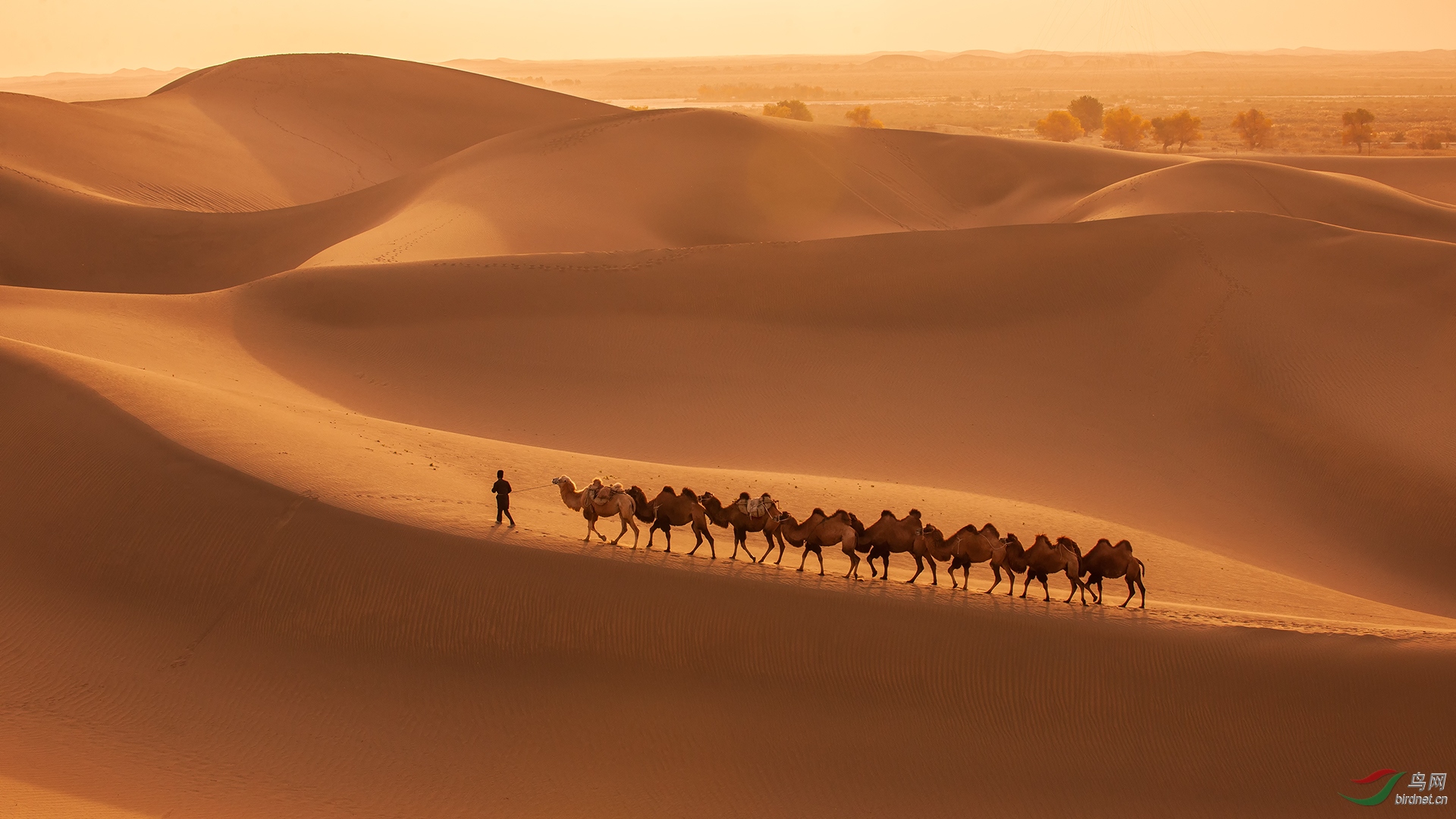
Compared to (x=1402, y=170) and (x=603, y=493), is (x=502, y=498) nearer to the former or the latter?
(x=603, y=493)

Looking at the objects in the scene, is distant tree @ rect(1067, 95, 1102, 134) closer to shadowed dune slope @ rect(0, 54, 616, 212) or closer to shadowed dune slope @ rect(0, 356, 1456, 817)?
shadowed dune slope @ rect(0, 54, 616, 212)

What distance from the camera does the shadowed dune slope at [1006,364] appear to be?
1717 cm

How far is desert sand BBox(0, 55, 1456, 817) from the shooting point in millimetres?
9523

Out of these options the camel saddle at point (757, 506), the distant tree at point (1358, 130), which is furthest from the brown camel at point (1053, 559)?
the distant tree at point (1358, 130)

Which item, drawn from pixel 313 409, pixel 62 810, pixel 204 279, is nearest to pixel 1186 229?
pixel 313 409

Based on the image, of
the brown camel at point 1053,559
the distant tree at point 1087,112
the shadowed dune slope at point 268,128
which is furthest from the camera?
the distant tree at point 1087,112

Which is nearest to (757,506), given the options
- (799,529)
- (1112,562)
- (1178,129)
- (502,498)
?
(799,529)

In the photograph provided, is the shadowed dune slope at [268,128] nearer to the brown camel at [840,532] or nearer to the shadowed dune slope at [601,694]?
the shadowed dune slope at [601,694]

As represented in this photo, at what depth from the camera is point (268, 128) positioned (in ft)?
183

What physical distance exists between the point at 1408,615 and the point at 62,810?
1473 cm

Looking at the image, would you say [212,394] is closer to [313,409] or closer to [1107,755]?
[313,409]

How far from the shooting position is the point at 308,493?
11.9 metres

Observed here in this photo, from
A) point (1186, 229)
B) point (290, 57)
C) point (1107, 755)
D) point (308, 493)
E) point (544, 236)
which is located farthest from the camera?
point (290, 57)

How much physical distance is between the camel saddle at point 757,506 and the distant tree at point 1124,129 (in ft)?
265
